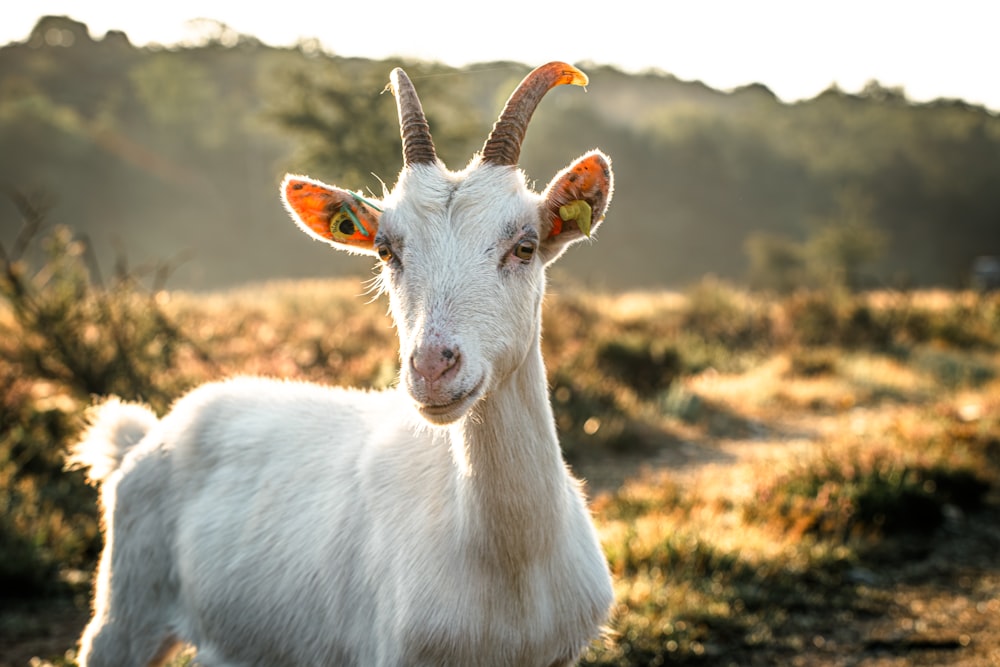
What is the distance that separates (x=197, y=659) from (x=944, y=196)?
74852mm

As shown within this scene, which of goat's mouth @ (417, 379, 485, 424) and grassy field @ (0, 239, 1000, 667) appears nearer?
goat's mouth @ (417, 379, 485, 424)

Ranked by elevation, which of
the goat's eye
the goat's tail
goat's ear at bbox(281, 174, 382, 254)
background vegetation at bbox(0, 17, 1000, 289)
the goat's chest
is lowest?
the goat's chest

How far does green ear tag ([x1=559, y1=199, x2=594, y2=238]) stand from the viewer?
3.16 meters

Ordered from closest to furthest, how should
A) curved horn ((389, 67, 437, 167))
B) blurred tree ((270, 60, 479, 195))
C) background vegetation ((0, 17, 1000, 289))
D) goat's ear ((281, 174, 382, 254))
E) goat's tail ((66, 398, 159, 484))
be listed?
curved horn ((389, 67, 437, 167)) → goat's ear ((281, 174, 382, 254)) → goat's tail ((66, 398, 159, 484)) → blurred tree ((270, 60, 479, 195)) → background vegetation ((0, 17, 1000, 289))

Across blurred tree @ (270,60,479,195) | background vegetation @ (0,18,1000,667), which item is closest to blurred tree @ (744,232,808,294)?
background vegetation @ (0,18,1000,667)

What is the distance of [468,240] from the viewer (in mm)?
3066

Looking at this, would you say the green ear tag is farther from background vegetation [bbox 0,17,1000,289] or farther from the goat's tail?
background vegetation [bbox 0,17,1000,289]

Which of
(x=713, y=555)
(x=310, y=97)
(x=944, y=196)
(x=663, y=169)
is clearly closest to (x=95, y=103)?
(x=663, y=169)

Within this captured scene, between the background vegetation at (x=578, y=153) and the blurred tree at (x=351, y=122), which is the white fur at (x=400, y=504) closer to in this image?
the blurred tree at (x=351, y=122)

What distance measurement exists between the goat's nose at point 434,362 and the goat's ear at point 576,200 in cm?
74

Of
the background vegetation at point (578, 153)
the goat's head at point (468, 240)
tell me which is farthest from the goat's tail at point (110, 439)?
the background vegetation at point (578, 153)

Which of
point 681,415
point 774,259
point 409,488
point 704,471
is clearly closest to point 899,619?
point 704,471

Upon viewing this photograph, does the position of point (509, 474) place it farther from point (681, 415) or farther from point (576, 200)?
point (681, 415)

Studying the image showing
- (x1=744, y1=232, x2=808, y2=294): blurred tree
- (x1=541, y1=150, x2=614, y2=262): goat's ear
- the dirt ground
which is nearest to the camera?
(x1=541, y1=150, x2=614, y2=262): goat's ear
